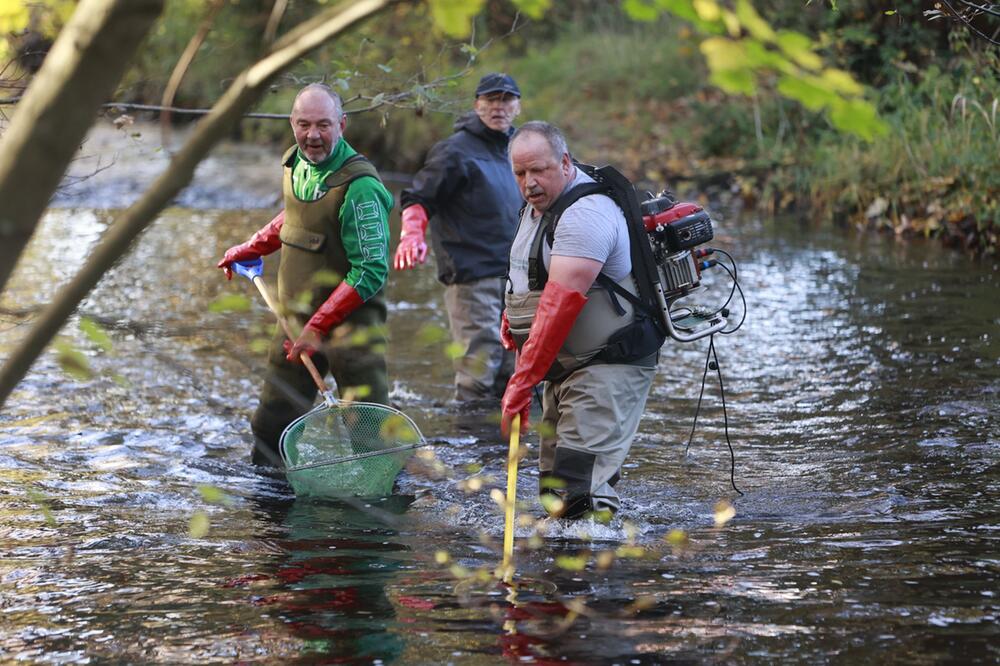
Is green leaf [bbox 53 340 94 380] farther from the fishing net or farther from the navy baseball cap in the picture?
the navy baseball cap

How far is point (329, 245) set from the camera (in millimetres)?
6969

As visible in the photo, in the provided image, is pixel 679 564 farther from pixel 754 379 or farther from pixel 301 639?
pixel 754 379

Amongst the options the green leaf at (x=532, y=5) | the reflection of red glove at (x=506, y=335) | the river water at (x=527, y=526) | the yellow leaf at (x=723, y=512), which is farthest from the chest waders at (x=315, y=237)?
the green leaf at (x=532, y=5)

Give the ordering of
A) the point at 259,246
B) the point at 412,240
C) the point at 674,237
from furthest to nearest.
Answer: the point at 412,240 < the point at 259,246 < the point at 674,237

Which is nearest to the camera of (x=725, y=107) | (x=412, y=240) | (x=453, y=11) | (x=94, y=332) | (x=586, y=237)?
(x=453, y=11)

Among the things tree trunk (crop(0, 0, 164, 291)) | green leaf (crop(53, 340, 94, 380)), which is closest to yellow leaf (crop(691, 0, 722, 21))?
tree trunk (crop(0, 0, 164, 291))

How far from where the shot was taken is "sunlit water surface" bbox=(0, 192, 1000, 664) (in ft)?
16.2

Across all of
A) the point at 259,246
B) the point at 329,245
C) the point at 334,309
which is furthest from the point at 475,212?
the point at 334,309

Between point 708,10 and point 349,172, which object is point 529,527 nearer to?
point 349,172

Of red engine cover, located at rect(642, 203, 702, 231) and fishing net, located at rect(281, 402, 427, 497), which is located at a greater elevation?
red engine cover, located at rect(642, 203, 702, 231)

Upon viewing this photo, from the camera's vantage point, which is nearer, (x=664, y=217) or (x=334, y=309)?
(x=664, y=217)

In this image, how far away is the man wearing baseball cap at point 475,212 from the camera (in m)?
8.70

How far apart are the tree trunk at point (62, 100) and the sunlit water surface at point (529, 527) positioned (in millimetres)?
736

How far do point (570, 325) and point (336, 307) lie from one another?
1640 millimetres
